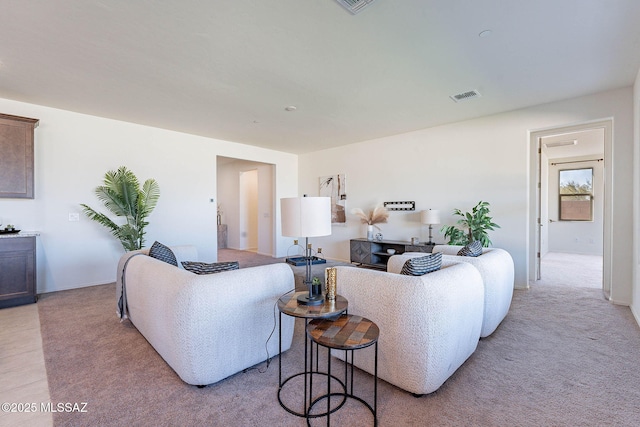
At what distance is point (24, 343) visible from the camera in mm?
2496

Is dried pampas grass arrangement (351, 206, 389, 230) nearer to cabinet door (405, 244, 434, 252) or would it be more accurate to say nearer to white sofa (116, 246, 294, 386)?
cabinet door (405, 244, 434, 252)

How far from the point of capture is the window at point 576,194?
23.8 feet

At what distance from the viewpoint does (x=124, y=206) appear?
173 inches

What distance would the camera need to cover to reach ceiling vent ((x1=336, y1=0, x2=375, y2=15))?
78.0 inches

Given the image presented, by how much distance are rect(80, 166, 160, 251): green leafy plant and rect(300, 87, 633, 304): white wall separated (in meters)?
4.02

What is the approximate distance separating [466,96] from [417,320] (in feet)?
10.6

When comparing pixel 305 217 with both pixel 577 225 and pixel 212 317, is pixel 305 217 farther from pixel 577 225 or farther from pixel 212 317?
pixel 577 225

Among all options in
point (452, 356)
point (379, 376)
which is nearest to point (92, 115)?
point (379, 376)

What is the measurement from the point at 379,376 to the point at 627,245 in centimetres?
376

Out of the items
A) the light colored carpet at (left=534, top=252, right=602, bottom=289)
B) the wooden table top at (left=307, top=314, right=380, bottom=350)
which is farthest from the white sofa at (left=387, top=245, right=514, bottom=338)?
the light colored carpet at (left=534, top=252, right=602, bottom=289)

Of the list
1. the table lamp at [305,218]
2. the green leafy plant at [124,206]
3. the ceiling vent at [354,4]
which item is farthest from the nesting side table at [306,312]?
→ the green leafy plant at [124,206]

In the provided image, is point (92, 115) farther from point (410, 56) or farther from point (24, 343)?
point (410, 56)

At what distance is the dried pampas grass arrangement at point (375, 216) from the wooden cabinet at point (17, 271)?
5.06m

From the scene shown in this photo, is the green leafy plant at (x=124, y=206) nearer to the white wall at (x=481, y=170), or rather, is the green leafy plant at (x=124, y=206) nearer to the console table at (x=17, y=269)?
the console table at (x=17, y=269)
